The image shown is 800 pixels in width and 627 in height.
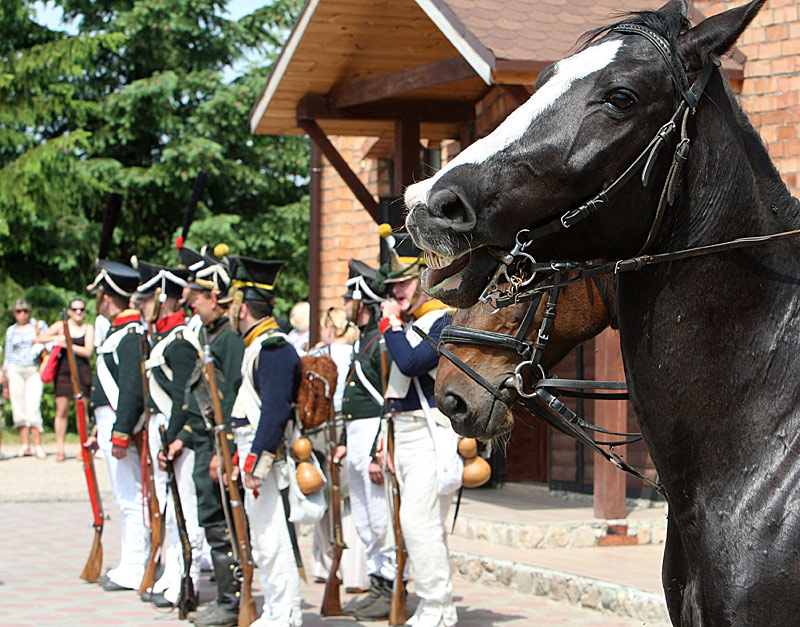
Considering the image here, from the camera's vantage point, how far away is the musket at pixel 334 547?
334 inches

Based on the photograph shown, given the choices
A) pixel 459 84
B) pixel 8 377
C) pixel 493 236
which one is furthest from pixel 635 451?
pixel 8 377

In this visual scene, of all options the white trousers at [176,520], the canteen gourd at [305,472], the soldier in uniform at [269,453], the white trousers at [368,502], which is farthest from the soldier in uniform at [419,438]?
the white trousers at [176,520]

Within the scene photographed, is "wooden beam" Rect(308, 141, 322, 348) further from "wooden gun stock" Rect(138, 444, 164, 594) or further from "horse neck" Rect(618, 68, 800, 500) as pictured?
"horse neck" Rect(618, 68, 800, 500)

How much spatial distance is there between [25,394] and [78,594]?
10.4 metres

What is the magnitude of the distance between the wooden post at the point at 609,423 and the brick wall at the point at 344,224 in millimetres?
5528

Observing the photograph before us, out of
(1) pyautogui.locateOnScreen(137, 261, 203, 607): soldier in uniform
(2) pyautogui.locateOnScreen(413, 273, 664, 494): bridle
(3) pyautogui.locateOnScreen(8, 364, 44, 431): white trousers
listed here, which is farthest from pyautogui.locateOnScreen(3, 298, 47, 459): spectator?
(2) pyautogui.locateOnScreen(413, 273, 664, 494): bridle

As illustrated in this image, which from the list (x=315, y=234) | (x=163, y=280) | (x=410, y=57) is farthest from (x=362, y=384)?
(x=315, y=234)

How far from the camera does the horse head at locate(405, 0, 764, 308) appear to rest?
102 inches

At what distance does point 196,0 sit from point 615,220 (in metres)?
27.1

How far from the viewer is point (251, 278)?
805 cm

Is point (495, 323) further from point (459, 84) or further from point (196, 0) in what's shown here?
point (196, 0)

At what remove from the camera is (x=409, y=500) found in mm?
7609

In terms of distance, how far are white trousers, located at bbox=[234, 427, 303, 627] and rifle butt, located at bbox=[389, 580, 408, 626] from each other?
2.28ft

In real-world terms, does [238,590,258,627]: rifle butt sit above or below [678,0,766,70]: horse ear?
below
